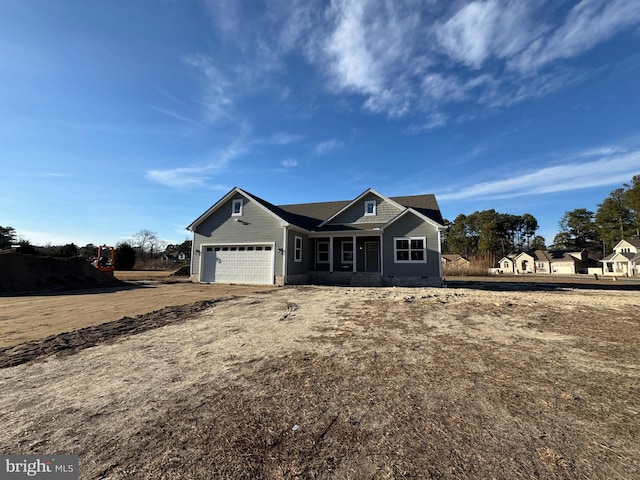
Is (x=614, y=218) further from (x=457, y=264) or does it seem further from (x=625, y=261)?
(x=457, y=264)

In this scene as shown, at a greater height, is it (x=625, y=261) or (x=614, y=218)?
(x=614, y=218)

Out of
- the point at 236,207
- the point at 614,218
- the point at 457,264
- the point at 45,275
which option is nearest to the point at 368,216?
the point at 236,207

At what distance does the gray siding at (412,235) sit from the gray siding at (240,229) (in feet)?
20.7

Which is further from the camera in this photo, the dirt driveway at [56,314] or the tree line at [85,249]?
the tree line at [85,249]

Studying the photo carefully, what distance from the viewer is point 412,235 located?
56.2 ft

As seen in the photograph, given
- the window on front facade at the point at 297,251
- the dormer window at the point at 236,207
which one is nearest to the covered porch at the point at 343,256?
the window on front facade at the point at 297,251

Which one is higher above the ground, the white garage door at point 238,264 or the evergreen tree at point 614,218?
the evergreen tree at point 614,218

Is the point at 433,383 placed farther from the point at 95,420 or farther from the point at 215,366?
the point at 95,420

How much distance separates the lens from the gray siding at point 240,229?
17.3m

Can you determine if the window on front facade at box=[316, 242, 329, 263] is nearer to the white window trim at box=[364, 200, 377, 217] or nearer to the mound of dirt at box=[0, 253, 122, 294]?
the white window trim at box=[364, 200, 377, 217]

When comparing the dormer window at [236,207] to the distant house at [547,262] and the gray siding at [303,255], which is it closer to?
the gray siding at [303,255]

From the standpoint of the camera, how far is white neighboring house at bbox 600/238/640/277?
44.0m

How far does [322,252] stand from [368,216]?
12.9 ft

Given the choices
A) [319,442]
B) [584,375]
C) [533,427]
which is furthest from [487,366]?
[319,442]
